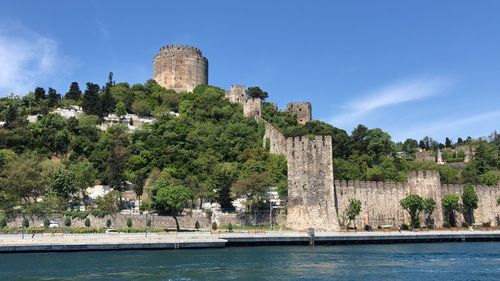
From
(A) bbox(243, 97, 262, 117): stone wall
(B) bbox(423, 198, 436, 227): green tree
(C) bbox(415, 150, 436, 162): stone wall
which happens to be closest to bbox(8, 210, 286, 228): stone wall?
(B) bbox(423, 198, 436, 227): green tree

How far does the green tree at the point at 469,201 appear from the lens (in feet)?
152

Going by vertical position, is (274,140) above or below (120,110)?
below

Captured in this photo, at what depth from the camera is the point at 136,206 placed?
46.8 metres

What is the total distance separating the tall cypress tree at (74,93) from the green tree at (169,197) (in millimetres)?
35555

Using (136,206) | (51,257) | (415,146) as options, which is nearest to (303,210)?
(136,206)

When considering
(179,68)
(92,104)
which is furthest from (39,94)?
(179,68)

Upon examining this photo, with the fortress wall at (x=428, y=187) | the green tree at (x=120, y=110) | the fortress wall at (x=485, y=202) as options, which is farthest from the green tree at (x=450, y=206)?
the green tree at (x=120, y=110)

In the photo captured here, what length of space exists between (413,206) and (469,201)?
5.85m

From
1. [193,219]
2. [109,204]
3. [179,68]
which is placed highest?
[179,68]

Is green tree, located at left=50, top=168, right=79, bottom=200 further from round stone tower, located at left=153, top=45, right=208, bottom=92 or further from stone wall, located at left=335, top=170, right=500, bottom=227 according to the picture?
round stone tower, located at left=153, top=45, right=208, bottom=92

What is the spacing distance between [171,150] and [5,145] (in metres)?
15.6

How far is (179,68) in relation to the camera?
8144 centimetres

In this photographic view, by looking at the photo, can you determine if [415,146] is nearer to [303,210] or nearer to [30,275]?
[303,210]

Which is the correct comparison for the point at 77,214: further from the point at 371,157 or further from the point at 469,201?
the point at 371,157
